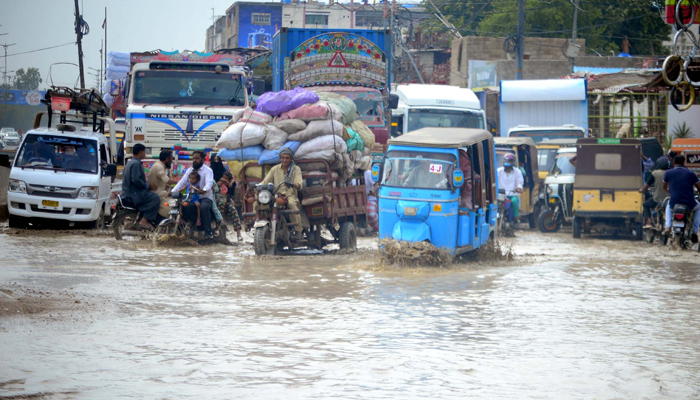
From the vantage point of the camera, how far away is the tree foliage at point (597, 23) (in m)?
48.9

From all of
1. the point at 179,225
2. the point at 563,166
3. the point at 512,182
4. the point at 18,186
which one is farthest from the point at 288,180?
the point at 563,166

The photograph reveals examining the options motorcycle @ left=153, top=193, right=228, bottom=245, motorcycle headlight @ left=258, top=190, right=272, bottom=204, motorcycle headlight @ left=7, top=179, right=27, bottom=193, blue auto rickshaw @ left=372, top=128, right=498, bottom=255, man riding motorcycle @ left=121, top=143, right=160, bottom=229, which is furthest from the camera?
motorcycle headlight @ left=7, top=179, right=27, bottom=193

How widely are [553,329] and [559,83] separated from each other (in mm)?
17255

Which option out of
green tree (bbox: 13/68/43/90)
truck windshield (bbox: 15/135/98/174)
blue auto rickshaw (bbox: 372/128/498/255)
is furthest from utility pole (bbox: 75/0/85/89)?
green tree (bbox: 13/68/43/90)

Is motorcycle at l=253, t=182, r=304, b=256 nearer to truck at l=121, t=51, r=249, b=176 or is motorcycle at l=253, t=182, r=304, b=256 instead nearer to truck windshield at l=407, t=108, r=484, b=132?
truck at l=121, t=51, r=249, b=176

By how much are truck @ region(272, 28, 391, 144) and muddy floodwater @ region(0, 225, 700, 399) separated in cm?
772

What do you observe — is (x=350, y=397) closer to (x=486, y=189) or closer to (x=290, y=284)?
(x=290, y=284)

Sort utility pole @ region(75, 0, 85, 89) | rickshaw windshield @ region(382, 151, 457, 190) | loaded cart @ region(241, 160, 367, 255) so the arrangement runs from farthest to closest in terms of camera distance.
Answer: utility pole @ region(75, 0, 85, 89) → loaded cart @ region(241, 160, 367, 255) → rickshaw windshield @ region(382, 151, 457, 190)

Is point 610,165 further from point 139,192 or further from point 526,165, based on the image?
point 139,192

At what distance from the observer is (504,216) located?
59.6ft

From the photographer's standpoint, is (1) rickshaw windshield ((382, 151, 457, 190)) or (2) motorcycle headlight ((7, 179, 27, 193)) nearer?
(1) rickshaw windshield ((382, 151, 457, 190))

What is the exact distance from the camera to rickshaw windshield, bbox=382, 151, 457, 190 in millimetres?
11891

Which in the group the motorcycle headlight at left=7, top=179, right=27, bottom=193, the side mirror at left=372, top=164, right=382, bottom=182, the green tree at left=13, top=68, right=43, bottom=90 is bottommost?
the motorcycle headlight at left=7, top=179, right=27, bottom=193

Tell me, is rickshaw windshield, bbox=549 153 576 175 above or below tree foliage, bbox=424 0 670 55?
below
